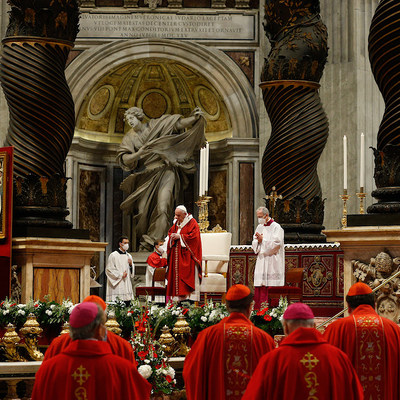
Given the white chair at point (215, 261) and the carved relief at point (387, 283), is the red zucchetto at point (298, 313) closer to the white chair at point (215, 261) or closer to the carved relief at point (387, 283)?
the carved relief at point (387, 283)

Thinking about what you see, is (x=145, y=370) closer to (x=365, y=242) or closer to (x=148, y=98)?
(x=365, y=242)

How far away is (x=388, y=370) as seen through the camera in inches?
252

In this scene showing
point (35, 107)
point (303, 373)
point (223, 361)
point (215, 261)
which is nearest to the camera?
point (303, 373)

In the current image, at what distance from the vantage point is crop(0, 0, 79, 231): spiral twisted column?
389 inches

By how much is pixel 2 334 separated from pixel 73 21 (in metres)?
3.54

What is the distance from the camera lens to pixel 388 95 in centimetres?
972

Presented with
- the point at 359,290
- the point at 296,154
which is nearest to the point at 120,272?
the point at 296,154

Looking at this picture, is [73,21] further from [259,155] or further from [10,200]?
[259,155]

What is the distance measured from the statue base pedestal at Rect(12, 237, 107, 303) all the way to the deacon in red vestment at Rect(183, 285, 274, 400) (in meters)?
3.50

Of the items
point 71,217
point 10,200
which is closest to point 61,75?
point 10,200

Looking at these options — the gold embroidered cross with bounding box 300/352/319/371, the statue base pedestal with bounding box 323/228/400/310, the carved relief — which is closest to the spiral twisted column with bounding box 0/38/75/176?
the statue base pedestal with bounding box 323/228/400/310

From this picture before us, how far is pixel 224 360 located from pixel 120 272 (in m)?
9.65

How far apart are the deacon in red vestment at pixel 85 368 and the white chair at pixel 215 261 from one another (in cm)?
805

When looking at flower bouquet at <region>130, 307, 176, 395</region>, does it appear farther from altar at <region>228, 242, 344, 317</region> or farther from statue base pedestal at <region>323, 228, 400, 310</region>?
altar at <region>228, 242, 344, 317</region>
